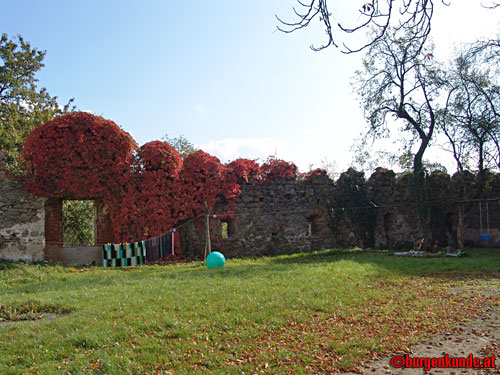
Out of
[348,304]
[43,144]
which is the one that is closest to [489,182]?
[348,304]

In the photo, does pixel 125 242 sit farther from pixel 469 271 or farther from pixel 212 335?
pixel 469 271

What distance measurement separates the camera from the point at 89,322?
18.4ft

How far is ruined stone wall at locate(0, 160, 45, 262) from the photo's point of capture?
40.2 ft

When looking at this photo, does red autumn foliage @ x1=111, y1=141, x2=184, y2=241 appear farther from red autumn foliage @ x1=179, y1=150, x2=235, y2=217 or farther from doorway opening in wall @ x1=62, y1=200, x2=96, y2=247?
doorway opening in wall @ x1=62, y1=200, x2=96, y2=247

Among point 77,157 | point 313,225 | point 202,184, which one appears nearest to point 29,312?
point 77,157

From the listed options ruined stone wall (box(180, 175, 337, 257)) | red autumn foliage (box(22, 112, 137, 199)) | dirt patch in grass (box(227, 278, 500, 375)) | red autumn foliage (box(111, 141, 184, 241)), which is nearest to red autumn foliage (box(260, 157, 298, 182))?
ruined stone wall (box(180, 175, 337, 257))

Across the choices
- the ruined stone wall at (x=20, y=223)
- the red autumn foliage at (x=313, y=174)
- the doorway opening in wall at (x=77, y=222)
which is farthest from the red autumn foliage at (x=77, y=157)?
the red autumn foliage at (x=313, y=174)

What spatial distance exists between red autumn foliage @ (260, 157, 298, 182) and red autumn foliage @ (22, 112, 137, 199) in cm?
550

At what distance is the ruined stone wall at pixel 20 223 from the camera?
12.2 metres

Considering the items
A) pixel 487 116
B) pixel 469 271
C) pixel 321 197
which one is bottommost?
pixel 469 271

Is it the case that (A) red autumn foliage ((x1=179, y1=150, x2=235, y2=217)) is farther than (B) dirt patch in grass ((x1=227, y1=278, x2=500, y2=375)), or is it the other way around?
(A) red autumn foliage ((x1=179, y1=150, x2=235, y2=217))

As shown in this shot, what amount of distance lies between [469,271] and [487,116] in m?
8.66

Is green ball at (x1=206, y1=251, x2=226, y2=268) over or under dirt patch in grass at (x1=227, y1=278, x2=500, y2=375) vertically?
over

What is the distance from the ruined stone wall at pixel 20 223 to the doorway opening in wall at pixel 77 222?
5543mm
